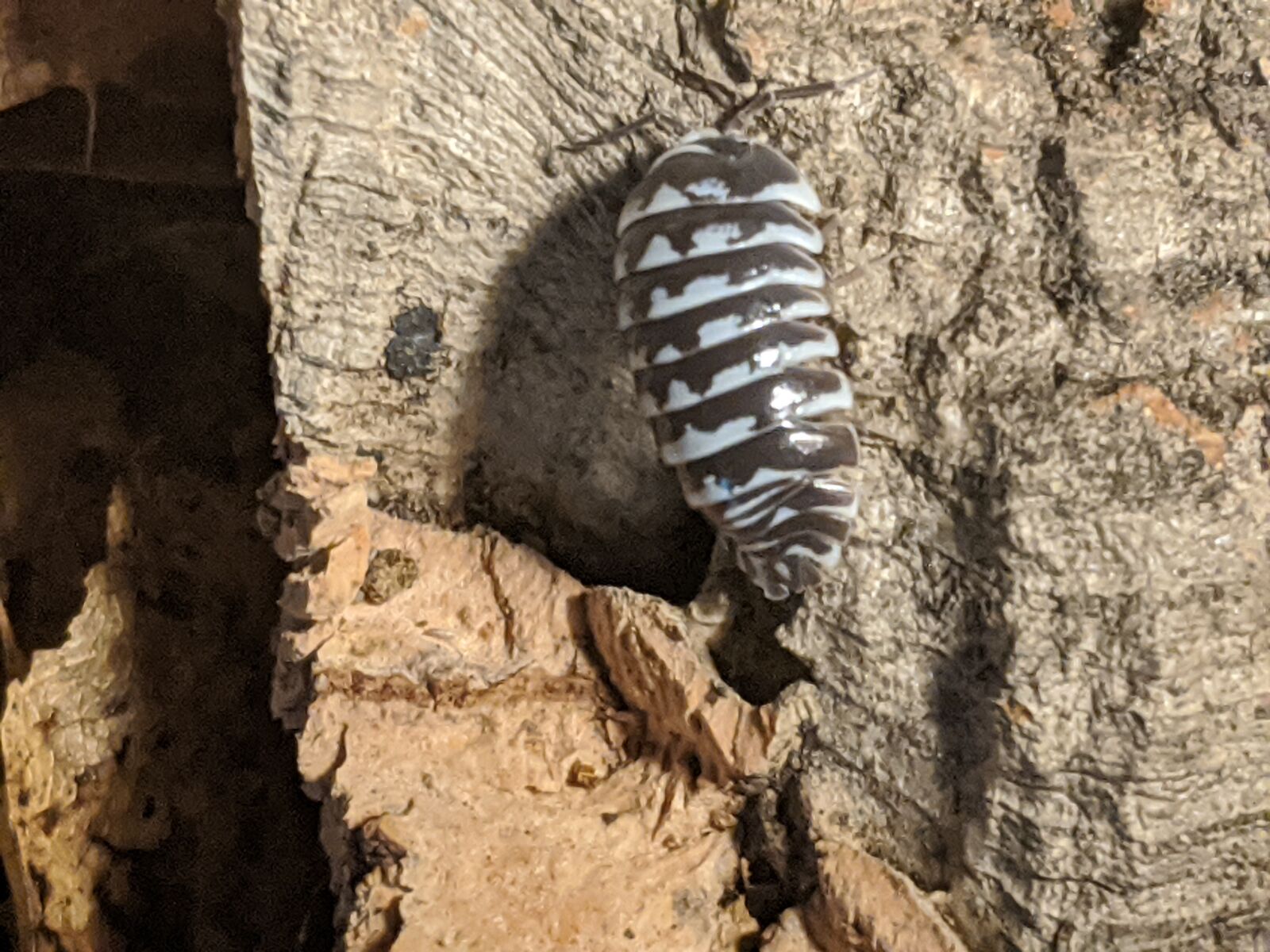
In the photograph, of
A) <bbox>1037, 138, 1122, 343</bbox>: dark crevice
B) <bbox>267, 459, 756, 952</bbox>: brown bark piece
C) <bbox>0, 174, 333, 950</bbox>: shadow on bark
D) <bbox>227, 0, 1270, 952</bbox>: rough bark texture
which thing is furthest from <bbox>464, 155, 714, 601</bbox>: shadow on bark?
<bbox>1037, 138, 1122, 343</bbox>: dark crevice

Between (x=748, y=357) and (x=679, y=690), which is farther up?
(x=748, y=357)

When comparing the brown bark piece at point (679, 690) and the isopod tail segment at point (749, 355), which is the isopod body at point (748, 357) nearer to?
the isopod tail segment at point (749, 355)

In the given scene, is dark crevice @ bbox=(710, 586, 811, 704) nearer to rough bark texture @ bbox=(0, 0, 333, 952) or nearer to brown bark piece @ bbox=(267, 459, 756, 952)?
brown bark piece @ bbox=(267, 459, 756, 952)

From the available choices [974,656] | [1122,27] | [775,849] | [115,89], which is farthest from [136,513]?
[1122,27]

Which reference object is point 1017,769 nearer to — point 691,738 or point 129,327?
point 691,738

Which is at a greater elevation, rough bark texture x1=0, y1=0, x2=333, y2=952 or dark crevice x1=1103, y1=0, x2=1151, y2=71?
dark crevice x1=1103, y1=0, x2=1151, y2=71

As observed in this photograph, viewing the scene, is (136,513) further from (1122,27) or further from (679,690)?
(1122,27)
